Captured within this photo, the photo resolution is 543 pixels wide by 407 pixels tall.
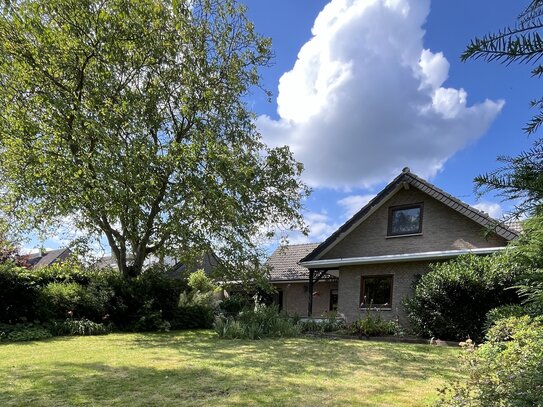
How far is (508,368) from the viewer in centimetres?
329

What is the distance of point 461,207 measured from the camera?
14.9 metres

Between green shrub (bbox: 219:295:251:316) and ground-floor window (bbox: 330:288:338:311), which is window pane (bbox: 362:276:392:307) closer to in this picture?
ground-floor window (bbox: 330:288:338:311)

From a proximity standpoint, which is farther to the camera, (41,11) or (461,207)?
(461,207)

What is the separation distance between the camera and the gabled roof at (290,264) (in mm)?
23688

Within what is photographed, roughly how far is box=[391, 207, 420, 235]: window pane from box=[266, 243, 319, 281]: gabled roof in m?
6.93

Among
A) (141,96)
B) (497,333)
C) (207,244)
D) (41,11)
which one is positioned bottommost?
(497,333)

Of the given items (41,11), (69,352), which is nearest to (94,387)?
(69,352)

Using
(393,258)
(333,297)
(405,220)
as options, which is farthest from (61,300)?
(333,297)

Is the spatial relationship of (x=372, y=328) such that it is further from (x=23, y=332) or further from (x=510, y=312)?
(x=510, y=312)

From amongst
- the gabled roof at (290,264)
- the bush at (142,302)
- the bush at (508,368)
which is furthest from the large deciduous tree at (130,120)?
the bush at (508,368)

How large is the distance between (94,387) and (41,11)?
1178cm

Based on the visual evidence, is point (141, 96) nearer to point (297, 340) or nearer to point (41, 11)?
point (41, 11)

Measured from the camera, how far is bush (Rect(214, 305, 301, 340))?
1241 centimetres

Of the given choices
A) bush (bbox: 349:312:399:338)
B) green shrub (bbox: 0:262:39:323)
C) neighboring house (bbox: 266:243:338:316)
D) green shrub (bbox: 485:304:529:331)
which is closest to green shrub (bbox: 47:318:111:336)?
green shrub (bbox: 0:262:39:323)
